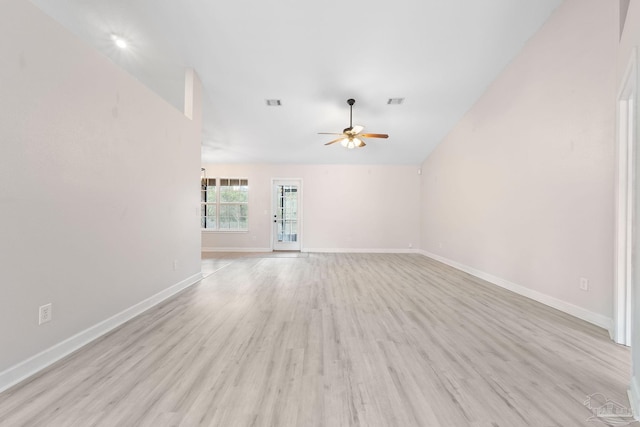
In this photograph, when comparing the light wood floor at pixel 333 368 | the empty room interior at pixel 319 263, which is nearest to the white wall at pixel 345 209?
the empty room interior at pixel 319 263

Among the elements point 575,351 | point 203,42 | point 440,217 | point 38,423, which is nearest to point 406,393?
point 575,351

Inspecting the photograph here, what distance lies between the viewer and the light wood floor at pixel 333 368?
1423mm

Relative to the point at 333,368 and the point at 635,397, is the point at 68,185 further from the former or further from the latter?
the point at 635,397

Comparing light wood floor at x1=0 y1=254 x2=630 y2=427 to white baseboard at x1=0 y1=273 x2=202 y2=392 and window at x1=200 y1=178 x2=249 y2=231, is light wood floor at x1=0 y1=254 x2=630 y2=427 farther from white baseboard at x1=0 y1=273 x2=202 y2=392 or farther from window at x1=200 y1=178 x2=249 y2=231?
window at x1=200 y1=178 x2=249 y2=231

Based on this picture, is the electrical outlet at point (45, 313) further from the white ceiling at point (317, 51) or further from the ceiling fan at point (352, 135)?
the ceiling fan at point (352, 135)

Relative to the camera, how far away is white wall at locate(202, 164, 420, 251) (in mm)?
7902

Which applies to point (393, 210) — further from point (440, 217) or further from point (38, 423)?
point (38, 423)

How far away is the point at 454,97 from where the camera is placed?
488 cm

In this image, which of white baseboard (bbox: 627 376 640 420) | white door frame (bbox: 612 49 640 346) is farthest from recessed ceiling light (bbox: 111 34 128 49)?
white baseboard (bbox: 627 376 640 420)

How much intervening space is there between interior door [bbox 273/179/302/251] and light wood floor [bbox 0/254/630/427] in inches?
183

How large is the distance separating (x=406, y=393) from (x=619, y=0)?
387cm

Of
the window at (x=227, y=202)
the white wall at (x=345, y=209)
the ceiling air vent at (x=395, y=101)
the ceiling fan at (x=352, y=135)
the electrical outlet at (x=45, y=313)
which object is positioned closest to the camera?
the electrical outlet at (x=45, y=313)

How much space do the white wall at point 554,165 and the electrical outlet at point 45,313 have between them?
15.2 feet

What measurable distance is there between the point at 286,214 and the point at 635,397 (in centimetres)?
717
